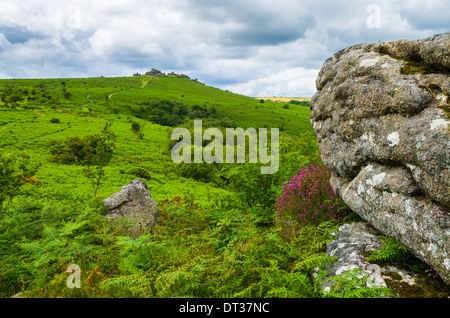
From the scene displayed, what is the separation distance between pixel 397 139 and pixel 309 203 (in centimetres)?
289

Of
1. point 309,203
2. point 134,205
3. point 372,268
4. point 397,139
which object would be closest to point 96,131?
point 134,205

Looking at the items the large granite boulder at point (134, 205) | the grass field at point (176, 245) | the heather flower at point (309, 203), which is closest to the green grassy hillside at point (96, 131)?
the grass field at point (176, 245)

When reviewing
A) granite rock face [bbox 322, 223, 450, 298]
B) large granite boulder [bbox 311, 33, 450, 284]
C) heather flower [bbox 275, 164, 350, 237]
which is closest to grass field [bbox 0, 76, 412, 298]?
granite rock face [bbox 322, 223, 450, 298]

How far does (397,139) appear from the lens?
468 centimetres

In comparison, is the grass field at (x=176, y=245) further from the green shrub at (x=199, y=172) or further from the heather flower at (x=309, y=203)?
the green shrub at (x=199, y=172)

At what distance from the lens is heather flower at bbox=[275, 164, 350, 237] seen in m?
6.73

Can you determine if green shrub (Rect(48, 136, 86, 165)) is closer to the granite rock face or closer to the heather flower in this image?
the heather flower

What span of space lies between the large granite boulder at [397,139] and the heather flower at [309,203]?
36cm

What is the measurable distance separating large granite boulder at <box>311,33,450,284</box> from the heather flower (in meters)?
0.36

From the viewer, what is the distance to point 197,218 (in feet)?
30.0

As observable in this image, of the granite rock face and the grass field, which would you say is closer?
the granite rock face
